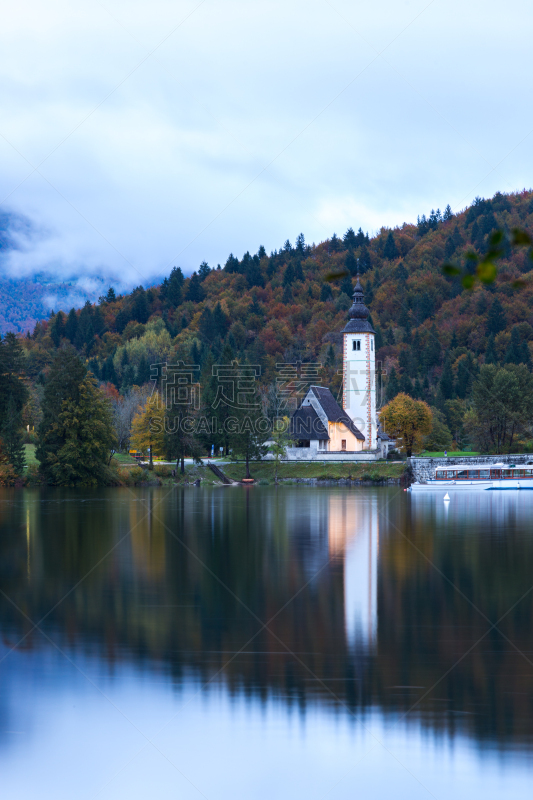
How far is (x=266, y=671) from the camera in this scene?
13.1m

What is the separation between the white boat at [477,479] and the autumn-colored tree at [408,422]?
8.82 meters

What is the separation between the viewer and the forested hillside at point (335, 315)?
11138 centimetres

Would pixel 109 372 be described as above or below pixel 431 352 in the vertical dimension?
below

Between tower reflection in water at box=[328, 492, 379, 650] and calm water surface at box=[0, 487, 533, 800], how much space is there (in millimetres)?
120

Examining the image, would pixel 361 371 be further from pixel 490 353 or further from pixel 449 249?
pixel 449 249

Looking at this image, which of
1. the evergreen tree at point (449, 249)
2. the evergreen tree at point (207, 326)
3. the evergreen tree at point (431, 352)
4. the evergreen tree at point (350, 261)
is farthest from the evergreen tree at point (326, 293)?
the evergreen tree at point (431, 352)

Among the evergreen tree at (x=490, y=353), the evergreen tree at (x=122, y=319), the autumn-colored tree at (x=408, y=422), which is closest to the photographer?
the autumn-colored tree at (x=408, y=422)

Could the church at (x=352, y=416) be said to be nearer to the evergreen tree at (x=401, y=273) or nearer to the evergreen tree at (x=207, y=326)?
the evergreen tree at (x=207, y=326)

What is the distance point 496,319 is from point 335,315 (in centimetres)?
2756

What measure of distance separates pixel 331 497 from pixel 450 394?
53282mm

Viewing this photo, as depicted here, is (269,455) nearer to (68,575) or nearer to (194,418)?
(194,418)

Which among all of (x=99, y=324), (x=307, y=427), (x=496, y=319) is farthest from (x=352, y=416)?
(x=99, y=324)

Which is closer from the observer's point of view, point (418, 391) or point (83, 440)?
point (83, 440)

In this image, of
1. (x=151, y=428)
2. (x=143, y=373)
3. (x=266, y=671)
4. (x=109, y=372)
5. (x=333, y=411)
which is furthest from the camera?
(x=109, y=372)
